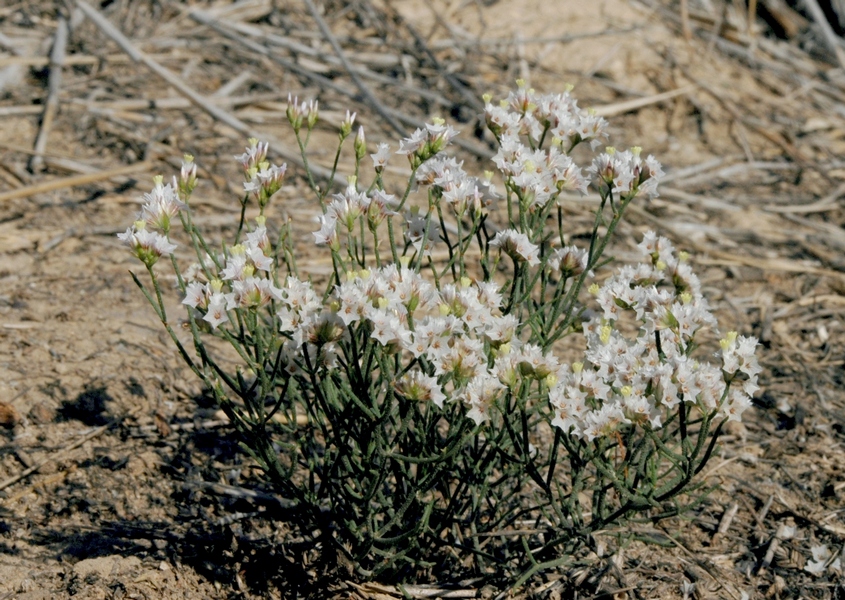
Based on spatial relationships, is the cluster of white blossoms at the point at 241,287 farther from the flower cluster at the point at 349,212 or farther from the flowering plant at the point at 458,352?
the flower cluster at the point at 349,212

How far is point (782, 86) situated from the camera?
697 centimetres

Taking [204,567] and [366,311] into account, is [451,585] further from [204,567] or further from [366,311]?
[366,311]

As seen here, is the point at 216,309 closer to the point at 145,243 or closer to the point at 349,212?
the point at 145,243

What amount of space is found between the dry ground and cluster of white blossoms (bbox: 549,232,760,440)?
2.05 ft

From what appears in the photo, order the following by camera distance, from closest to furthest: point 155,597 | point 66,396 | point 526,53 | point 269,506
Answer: point 155,597, point 269,506, point 66,396, point 526,53

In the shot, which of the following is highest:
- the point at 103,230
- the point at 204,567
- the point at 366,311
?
the point at 366,311

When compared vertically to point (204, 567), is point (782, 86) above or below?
above

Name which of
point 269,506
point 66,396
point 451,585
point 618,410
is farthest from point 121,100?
point 618,410

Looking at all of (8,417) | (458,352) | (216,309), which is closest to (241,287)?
(216,309)

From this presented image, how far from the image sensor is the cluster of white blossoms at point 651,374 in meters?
2.19

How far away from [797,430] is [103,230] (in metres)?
3.43

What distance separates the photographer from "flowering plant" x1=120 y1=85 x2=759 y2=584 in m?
2.20

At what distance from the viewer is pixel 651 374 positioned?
7.27 ft

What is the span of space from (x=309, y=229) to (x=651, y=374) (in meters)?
3.05
